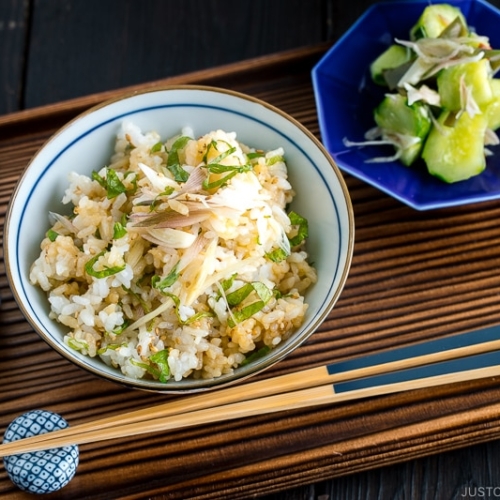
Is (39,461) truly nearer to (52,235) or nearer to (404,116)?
(52,235)

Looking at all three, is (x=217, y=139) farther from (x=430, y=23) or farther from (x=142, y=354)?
(x=430, y=23)

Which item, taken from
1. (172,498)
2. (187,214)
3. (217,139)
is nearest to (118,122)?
(217,139)

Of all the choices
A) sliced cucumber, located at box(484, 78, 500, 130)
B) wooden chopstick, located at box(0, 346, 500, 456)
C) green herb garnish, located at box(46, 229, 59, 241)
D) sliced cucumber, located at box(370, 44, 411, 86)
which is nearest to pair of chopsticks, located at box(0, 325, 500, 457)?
wooden chopstick, located at box(0, 346, 500, 456)

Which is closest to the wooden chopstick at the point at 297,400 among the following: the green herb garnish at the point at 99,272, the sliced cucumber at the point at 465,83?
the green herb garnish at the point at 99,272

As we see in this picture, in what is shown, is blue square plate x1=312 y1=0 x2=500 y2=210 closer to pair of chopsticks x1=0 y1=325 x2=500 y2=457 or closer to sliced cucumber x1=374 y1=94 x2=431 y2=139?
sliced cucumber x1=374 y1=94 x2=431 y2=139

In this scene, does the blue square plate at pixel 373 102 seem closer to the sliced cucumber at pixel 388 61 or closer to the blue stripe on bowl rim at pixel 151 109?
the sliced cucumber at pixel 388 61
